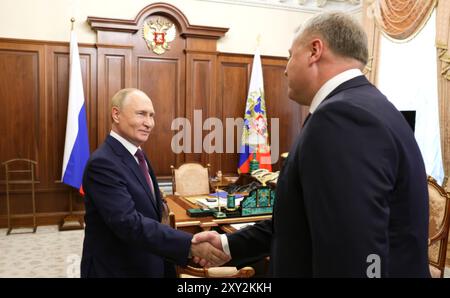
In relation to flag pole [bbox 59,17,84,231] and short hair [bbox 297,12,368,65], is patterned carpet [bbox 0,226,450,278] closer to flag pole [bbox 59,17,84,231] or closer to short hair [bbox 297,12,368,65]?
flag pole [bbox 59,17,84,231]

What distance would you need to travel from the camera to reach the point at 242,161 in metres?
6.40

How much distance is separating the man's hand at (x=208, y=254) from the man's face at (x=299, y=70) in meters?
0.90

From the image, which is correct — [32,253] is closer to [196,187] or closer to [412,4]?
[196,187]

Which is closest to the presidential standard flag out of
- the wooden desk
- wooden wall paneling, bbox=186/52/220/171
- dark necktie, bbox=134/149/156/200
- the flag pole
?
wooden wall paneling, bbox=186/52/220/171

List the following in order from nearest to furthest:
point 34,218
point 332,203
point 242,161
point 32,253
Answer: point 332,203
point 32,253
point 34,218
point 242,161

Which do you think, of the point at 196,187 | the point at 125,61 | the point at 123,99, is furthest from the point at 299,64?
the point at 125,61

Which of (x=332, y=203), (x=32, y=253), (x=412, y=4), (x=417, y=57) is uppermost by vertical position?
(x=412, y=4)

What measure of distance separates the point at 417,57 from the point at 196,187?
333 cm

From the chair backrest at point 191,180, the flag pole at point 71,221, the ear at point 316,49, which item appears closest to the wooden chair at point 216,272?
the ear at point 316,49

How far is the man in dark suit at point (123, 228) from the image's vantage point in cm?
175

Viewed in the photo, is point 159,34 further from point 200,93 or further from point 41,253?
point 41,253

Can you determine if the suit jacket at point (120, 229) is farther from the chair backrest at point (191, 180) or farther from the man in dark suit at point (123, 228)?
the chair backrest at point (191, 180)

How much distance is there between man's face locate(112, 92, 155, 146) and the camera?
79.6 inches

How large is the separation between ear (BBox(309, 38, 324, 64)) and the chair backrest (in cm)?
360
